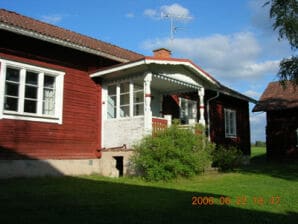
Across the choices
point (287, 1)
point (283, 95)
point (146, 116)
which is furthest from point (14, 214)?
point (283, 95)

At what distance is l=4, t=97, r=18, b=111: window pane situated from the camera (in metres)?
11.4

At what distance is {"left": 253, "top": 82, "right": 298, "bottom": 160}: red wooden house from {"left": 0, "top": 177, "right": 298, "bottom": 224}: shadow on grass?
16053mm

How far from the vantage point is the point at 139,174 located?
40.5 ft

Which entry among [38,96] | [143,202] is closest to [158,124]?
[38,96]

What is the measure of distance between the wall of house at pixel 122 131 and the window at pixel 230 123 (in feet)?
31.3

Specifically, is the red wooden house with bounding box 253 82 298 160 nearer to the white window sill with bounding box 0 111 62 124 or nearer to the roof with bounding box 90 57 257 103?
the roof with bounding box 90 57 257 103

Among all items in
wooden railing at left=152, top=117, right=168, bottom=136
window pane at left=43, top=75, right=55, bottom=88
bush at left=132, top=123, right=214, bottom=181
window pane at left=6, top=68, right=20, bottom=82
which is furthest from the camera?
wooden railing at left=152, top=117, right=168, bottom=136

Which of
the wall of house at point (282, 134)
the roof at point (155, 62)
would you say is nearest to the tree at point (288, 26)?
the roof at point (155, 62)

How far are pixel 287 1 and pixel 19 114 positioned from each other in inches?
392

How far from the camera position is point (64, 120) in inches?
502

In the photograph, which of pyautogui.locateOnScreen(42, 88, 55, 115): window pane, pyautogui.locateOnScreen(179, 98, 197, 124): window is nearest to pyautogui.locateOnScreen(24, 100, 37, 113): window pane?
pyautogui.locateOnScreen(42, 88, 55, 115): window pane

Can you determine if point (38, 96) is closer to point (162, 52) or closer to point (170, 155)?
point (170, 155)

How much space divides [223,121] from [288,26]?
881cm

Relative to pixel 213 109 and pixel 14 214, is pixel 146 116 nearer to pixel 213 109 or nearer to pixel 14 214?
pixel 14 214
